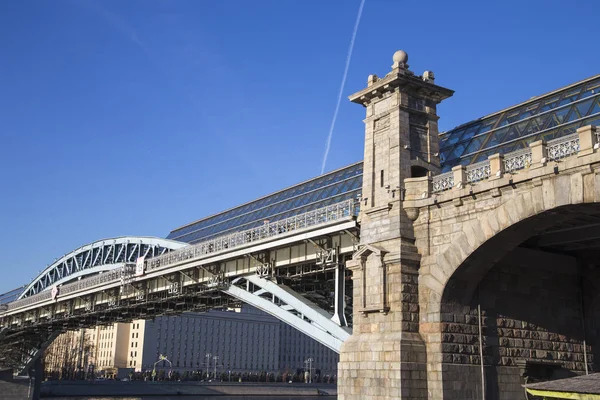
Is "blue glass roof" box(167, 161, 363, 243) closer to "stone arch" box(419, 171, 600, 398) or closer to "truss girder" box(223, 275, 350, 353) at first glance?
"truss girder" box(223, 275, 350, 353)

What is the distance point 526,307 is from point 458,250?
5.54 m

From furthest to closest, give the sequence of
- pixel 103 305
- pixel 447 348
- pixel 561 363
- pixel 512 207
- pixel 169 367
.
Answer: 1. pixel 169 367
2. pixel 103 305
3. pixel 561 363
4. pixel 447 348
5. pixel 512 207

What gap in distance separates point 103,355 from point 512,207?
163728 millimetres

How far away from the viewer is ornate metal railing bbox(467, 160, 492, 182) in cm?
2411

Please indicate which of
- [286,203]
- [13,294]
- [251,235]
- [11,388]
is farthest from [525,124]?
[13,294]

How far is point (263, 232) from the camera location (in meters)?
38.8

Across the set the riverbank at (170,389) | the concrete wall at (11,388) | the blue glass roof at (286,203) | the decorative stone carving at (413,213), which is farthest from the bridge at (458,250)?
the riverbank at (170,389)

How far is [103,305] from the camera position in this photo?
213 ft

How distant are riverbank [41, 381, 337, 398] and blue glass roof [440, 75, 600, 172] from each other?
3218 inches

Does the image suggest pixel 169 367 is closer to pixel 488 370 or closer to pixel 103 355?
pixel 103 355

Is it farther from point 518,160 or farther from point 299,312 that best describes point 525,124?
point 299,312

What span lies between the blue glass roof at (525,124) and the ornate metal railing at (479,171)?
9.11 metres

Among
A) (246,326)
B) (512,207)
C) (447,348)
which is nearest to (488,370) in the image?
(447,348)

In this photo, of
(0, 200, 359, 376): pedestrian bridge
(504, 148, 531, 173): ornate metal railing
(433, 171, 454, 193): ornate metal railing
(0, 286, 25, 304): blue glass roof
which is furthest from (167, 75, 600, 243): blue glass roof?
(0, 286, 25, 304): blue glass roof
